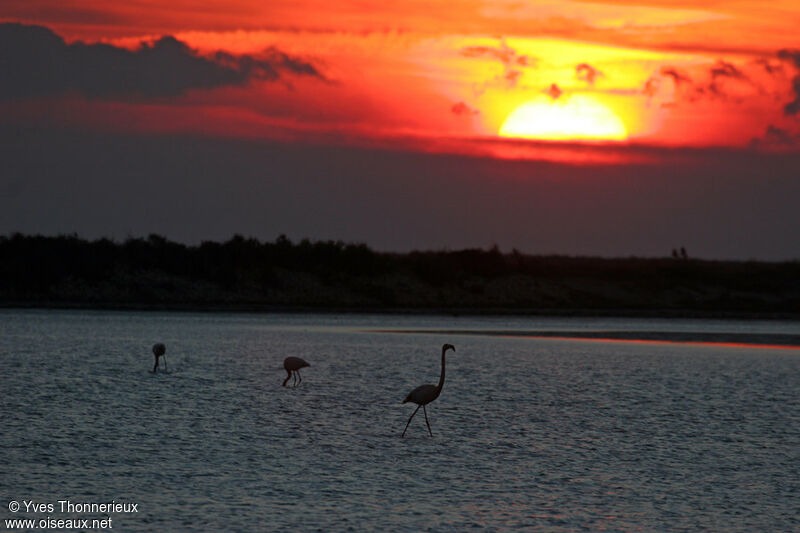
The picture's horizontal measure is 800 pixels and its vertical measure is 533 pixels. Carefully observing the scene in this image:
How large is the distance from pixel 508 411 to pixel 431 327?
40.4 metres

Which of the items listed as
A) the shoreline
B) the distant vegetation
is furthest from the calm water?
the distant vegetation

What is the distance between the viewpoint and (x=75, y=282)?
89.1 meters

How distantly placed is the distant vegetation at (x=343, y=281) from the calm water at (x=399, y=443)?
1994 inches

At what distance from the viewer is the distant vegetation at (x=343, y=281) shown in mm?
88500

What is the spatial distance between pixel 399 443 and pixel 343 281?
268ft

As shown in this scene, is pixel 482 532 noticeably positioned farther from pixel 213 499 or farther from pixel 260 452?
pixel 260 452

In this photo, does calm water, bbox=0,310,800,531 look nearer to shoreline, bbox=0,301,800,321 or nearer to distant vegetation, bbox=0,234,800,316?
shoreline, bbox=0,301,800,321

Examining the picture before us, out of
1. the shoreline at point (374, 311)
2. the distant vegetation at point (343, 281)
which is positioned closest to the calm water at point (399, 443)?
the shoreline at point (374, 311)

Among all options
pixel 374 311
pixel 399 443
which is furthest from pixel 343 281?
pixel 399 443

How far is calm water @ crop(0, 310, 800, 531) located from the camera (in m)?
13.4

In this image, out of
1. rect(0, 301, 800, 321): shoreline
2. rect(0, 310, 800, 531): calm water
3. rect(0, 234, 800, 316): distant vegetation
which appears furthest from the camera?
rect(0, 234, 800, 316): distant vegetation

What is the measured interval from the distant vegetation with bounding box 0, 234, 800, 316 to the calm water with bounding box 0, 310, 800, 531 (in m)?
50.6

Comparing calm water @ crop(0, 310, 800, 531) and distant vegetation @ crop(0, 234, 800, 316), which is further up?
distant vegetation @ crop(0, 234, 800, 316)

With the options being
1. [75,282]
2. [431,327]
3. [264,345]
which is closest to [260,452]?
[264,345]
